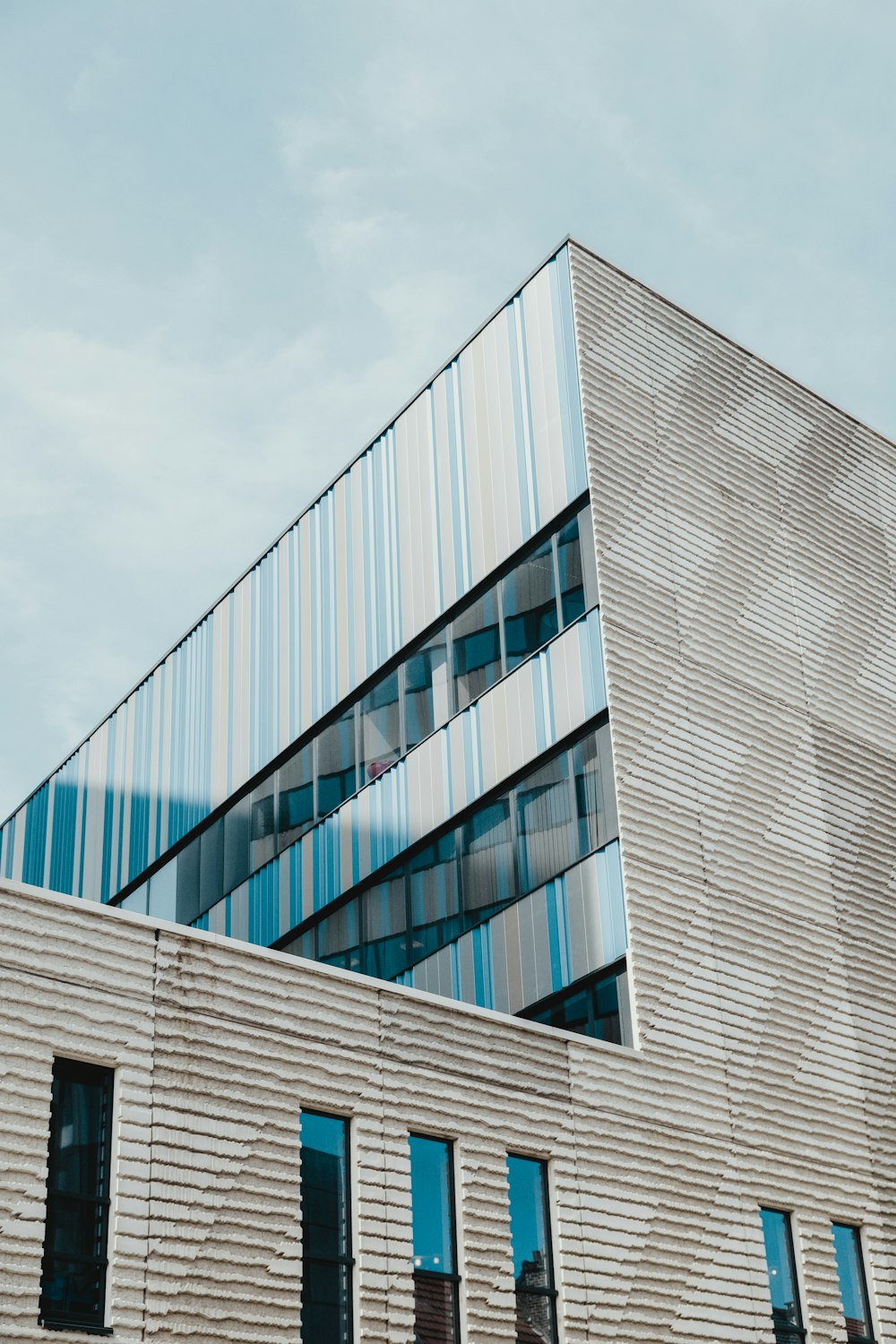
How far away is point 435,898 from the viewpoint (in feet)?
74.0

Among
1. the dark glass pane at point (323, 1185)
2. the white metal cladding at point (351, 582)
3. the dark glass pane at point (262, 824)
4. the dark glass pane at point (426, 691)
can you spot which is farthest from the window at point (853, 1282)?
the dark glass pane at point (262, 824)

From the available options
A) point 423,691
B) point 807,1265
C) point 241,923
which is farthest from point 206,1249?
point 241,923

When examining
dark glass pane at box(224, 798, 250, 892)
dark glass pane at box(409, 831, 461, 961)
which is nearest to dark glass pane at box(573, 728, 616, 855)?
dark glass pane at box(409, 831, 461, 961)

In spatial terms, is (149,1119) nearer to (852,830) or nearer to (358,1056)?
(358,1056)

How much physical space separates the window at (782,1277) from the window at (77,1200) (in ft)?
28.0

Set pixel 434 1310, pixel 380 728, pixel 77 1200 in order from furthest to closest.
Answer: pixel 380 728, pixel 434 1310, pixel 77 1200

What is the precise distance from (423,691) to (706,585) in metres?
4.45

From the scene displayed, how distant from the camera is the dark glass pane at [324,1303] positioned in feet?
48.4

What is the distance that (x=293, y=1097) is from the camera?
50.9 ft

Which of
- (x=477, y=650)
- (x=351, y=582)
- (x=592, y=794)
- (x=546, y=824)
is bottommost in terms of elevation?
(x=546, y=824)

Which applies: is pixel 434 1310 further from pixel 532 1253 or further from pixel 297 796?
pixel 297 796

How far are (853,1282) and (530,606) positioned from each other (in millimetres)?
9710

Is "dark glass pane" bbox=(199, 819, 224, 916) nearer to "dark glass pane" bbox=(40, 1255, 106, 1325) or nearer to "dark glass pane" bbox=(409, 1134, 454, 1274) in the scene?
"dark glass pane" bbox=(409, 1134, 454, 1274)

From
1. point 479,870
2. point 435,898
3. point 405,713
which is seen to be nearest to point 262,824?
point 405,713
